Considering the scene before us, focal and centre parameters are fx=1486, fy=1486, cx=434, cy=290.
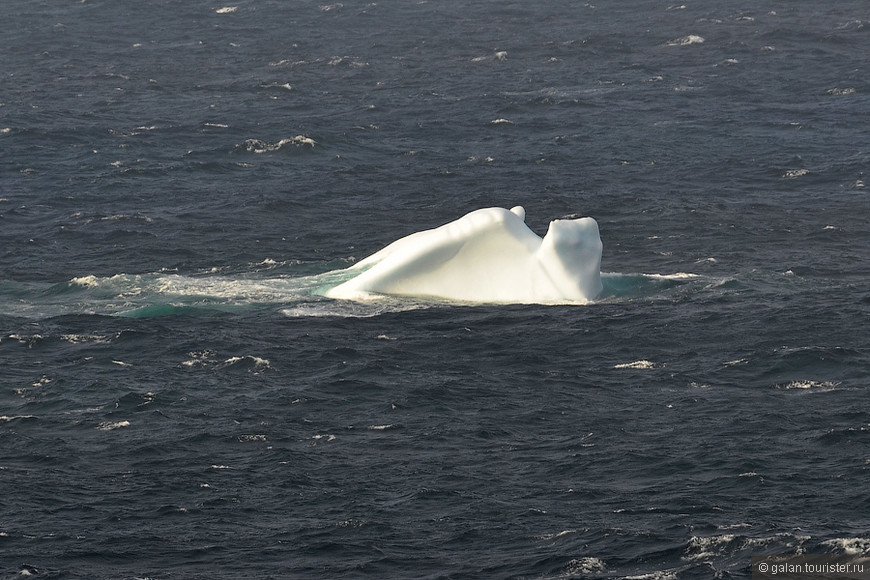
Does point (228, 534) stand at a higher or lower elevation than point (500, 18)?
lower

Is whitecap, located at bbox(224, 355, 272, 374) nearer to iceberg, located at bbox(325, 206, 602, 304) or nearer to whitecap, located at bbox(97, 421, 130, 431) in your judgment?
whitecap, located at bbox(97, 421, 130, 431)

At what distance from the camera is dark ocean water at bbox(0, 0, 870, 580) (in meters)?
66.7

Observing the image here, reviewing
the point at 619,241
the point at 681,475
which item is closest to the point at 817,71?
the point at 619,241

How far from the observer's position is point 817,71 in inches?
6501

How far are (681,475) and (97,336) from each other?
39972mm

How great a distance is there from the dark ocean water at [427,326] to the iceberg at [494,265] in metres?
2.12

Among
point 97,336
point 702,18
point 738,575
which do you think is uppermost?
point 702,18

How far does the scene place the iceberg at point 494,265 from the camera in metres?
97.8

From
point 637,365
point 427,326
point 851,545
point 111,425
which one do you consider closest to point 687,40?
point 427,326

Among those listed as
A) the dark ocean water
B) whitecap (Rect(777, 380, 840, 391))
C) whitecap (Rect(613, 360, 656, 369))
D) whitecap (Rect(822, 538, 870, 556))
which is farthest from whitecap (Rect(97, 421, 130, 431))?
whitecap (Rect(822, 538, 870, 556))

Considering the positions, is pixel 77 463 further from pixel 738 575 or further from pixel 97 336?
pixel 738 575

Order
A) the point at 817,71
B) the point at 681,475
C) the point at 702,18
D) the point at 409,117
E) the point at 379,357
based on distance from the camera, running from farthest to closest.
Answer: the point at 702,18
the point at 817,71
the point at 409,117
the point at 379,357
the point at 681,475

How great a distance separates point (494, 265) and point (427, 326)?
26.1 feet

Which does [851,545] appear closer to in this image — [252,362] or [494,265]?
[252,362]
